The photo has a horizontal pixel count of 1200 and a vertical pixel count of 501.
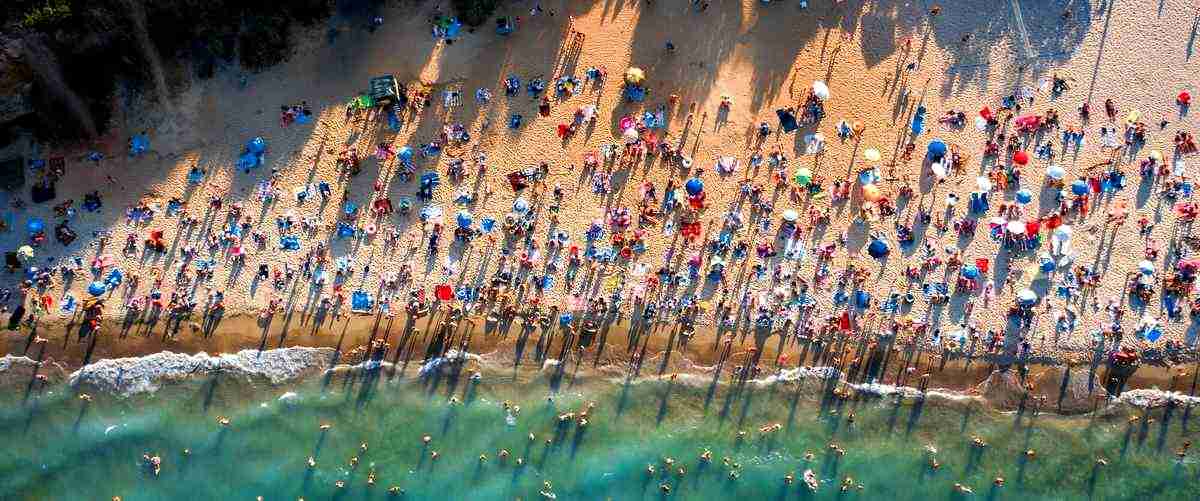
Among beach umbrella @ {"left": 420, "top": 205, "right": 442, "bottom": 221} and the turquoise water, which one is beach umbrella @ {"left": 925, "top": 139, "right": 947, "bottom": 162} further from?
beach umbrella @ {"left": 420, "top": 205, "right": 442, "bottom": 221}

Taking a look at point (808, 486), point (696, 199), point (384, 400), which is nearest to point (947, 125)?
point (696, 199)

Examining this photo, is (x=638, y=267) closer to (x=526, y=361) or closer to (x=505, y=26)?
(x=526, y=361)

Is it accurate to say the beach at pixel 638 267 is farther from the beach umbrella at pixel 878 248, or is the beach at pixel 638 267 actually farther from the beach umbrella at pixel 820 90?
the beach umbrella at pixel 878 248

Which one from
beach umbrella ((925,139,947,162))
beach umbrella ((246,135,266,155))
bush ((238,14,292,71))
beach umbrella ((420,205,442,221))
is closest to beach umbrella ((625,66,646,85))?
beach umbrella ((420,205,442,221))

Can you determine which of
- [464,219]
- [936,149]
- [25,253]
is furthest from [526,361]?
[25,253]

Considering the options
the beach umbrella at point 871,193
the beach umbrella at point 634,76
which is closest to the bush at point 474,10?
the beach umbrella at point 634,76

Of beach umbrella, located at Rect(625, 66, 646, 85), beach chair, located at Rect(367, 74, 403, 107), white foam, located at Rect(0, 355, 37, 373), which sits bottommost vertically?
white foam, located at Rect(0, 355, 37, 373)

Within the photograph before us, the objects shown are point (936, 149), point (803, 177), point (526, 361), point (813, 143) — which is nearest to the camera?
point (936, 149)
